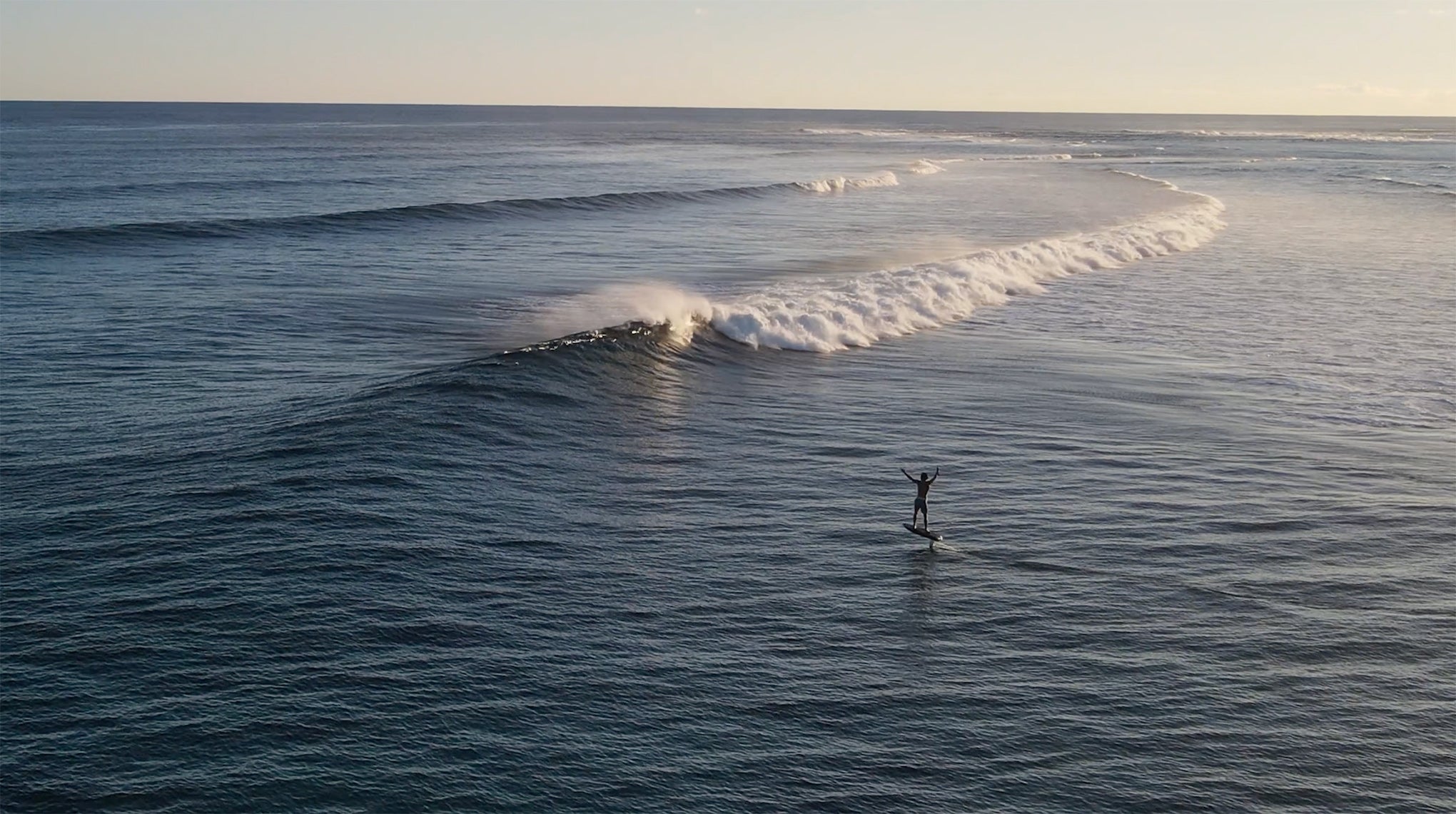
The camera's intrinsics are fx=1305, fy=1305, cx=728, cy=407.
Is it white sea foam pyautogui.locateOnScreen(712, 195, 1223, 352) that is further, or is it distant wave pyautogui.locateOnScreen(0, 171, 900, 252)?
distant wave pyautogui.locateOnScreen(0, 171, 900, 252)

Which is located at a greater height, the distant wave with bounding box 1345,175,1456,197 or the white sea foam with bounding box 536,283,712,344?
the distant wave with bounding box 1345,175,1456,197

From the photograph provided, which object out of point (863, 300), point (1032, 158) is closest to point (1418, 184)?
point (1032, 158)

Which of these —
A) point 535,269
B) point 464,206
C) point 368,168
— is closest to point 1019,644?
point 535,269

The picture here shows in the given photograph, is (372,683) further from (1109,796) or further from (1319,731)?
(1319,731)

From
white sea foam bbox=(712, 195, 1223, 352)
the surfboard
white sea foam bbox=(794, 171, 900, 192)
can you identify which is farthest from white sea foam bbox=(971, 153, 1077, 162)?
the surfboard

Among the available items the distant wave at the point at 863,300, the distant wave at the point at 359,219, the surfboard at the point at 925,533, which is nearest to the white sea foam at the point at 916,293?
the distant wave at the point at 863,300

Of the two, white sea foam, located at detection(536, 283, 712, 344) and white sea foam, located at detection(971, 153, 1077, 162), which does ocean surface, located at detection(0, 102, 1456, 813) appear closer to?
white sea foam, located at detection(536, 283, 712, 344)
